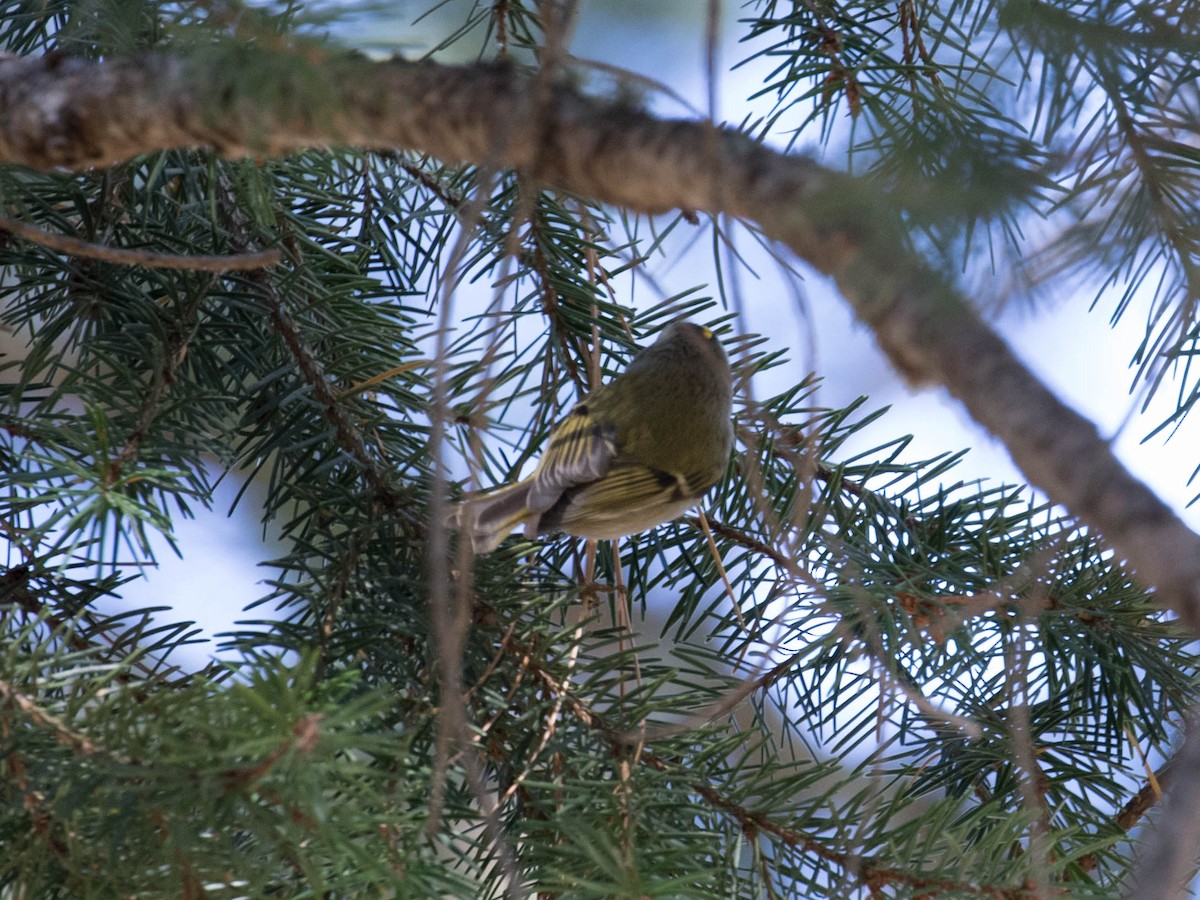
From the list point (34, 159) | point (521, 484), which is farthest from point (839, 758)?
point (34, 159)

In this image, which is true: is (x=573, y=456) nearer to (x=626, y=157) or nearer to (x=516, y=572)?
(x=516, y=572)

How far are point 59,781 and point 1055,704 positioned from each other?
0.73 m

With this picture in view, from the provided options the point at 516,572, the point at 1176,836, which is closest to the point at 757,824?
the point at 516,572

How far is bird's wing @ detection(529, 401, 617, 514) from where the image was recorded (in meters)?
0.93

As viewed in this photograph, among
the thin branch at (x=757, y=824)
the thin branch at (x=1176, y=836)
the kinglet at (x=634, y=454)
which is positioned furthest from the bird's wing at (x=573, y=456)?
the thin branch at (x=1176, y=836)

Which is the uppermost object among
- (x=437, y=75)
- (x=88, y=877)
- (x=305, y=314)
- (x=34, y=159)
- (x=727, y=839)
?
(x=305, y=314)

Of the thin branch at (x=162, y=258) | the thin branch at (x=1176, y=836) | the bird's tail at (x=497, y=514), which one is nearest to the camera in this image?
the thin branch at (x=1176, y=836)

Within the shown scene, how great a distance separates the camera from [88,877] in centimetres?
53

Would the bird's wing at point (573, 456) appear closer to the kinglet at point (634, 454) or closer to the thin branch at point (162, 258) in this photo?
the kinglet at point (634, 454)

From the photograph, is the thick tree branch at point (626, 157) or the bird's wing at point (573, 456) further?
the bird's wing at point (573, 456)

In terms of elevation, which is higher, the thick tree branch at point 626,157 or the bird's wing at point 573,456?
the bird's wing at point 573,456

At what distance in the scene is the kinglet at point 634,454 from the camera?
90cm

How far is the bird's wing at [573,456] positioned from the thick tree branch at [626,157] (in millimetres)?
479

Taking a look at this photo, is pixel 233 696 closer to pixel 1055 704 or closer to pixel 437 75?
pixel 437 75
